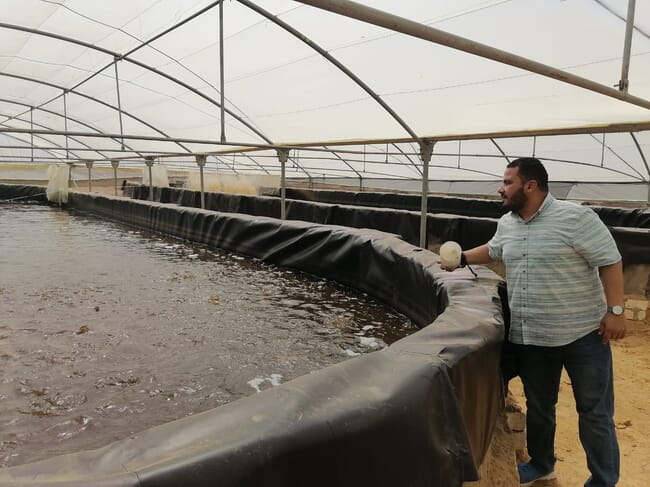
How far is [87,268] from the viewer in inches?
155

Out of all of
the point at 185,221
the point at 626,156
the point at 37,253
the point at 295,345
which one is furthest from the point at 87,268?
the point at 626,156

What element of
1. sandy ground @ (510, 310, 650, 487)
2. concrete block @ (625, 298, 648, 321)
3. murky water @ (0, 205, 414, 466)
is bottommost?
sandy ground @ (510, 310, 650, 487)

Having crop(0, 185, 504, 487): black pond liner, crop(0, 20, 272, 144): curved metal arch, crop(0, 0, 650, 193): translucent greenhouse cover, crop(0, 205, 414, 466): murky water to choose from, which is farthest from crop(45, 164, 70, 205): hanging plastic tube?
crop(0, 185, 504, 487): black pond liner

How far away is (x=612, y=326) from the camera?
178cm

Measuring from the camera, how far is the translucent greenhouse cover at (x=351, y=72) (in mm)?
3967

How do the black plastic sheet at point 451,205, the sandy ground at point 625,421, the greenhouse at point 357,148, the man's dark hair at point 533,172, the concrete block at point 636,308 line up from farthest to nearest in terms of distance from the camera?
the black plastic sheet at point 451,205 → the concrete block at point 636,308 → the sandy ground at point 625,421 → the man's dark hair at point 533,172 → the greenhouse at point 357,148

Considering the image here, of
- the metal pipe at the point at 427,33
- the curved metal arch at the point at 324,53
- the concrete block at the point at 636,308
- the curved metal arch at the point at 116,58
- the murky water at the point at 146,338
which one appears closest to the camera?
the metal pipe at the point at 427,33

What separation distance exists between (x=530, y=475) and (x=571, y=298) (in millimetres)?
940

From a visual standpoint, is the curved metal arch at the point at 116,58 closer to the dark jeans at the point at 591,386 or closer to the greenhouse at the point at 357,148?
the greenhouse at the point at 357,148

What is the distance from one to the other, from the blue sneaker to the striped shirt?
0.71 metres

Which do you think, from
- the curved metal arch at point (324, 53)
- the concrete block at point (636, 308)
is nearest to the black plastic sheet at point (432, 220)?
the concrete block at point (636, 308)

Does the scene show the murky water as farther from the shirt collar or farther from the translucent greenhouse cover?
the translucent greenhouse cover

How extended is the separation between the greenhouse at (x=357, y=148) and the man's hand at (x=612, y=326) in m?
0.41

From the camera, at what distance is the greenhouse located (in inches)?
37.0
